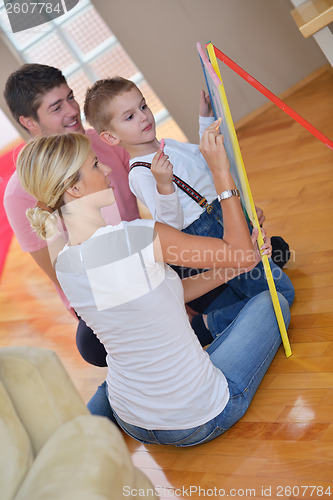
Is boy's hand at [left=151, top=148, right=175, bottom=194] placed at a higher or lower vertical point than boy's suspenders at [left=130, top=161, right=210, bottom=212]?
higher

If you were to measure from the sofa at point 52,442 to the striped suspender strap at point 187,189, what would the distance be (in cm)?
79

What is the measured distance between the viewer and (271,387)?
1.70 metres

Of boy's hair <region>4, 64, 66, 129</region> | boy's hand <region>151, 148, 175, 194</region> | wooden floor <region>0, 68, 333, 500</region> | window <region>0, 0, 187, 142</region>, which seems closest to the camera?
wooden floor <region>0, 68, 333, 500</region>

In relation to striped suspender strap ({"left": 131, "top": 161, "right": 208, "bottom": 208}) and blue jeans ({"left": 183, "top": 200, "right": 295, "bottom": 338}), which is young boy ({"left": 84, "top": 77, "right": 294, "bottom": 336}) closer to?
striped suspender strap ({"left": 131, "top": 161, "right": 208, "bottom": 208})

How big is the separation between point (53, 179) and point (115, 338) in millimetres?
421

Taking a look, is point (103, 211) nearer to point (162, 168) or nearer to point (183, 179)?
point (183, 179)

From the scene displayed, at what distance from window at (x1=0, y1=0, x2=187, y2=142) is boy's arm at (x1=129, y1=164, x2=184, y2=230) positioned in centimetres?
276

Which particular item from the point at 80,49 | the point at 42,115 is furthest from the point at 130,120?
the point at 80,49

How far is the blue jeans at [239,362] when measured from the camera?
1.55 m

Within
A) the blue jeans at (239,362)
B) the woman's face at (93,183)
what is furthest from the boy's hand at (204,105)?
the blue jeans at (239,362)

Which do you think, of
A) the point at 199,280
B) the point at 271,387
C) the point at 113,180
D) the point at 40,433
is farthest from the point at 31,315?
the point at 40,433

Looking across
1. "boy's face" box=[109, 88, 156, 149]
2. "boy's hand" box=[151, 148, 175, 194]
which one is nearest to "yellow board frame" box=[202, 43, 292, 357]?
"boy's hand" box=[151, 148, 175, 194]

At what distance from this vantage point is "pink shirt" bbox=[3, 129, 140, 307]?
217 centimetres

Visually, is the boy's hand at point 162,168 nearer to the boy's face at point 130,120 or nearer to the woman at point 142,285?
the woman at point 142,285
